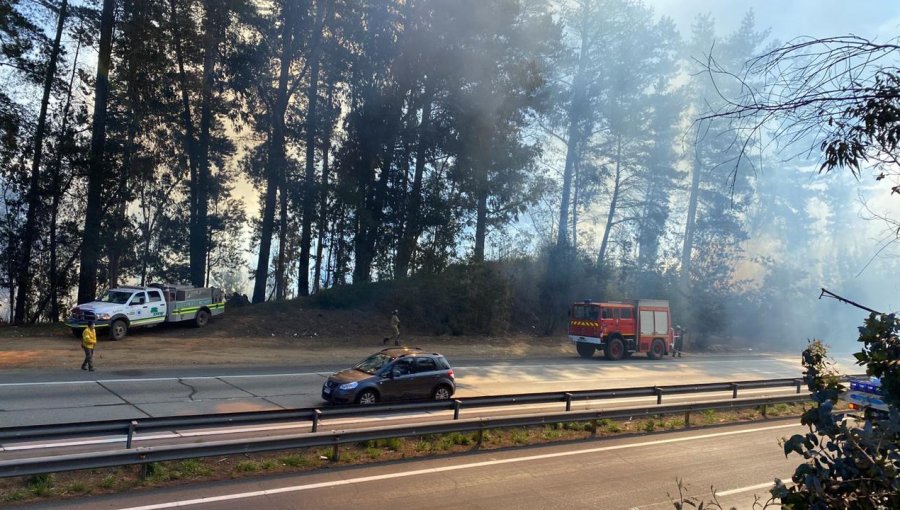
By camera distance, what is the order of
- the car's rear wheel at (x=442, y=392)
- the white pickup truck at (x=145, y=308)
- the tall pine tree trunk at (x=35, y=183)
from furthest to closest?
the tall pine tree trunk at (x=35, y=183) → the white pickup truck at (x=145, y=308) → the car's rear wheel at (x=442, y=392)

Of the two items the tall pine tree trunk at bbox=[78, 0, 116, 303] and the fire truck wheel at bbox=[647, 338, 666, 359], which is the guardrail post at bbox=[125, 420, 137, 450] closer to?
the tall pine tree trunk at bbox=[78, 0, 116, 303]

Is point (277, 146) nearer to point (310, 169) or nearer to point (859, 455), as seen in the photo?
point (310, 169)

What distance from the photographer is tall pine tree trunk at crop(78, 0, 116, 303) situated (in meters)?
29.2

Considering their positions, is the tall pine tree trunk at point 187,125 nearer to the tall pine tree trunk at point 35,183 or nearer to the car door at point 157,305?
the tall pine tree trunk at point 35,183

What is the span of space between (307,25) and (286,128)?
6.39 metres

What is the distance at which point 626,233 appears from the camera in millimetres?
47500

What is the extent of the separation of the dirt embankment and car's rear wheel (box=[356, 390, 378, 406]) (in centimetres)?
861

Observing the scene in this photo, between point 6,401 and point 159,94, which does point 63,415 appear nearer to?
point 6,401

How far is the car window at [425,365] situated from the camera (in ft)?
53.4

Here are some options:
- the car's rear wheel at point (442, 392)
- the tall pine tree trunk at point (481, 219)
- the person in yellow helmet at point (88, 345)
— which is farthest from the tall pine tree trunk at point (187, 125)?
the car's rear wheel at point (442, 392)

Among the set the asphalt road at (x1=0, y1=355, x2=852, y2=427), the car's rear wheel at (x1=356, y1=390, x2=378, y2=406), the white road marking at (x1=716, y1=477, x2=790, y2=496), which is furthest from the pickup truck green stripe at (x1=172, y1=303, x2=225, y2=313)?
the white road marking at (x1=716, y1=477, x2=790, y2=496)

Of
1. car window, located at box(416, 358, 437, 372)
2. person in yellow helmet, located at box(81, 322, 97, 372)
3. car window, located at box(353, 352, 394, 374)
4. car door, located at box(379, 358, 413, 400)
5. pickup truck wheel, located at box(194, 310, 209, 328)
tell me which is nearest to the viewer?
car door, located at box(379, 358, 413, 400)

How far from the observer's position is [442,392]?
16641 mm

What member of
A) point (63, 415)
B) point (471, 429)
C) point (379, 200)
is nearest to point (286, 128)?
point (379, 200)
